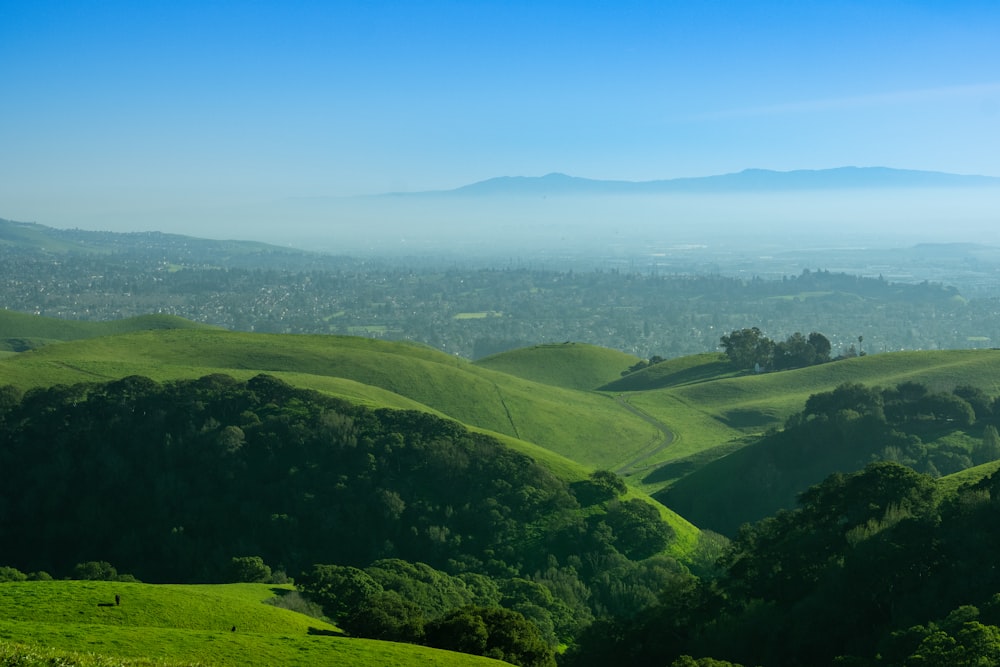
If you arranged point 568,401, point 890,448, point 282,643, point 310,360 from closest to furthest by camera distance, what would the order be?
1. point 282,643
2. point 890,448
3. point 310,360
4. point 568,401

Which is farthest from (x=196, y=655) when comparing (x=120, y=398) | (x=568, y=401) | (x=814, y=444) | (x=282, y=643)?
(x=568, y=401)

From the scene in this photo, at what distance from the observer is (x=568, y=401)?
112 m

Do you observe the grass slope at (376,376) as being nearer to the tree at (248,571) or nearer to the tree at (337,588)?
the tree at (248,571)

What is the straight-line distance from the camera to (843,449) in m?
77.2

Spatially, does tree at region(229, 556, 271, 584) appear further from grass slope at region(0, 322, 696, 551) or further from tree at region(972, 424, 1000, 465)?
tree at region(972, 424, 1000, 465)

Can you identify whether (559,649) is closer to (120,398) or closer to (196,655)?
(196,655)

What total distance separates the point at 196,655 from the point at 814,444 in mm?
65639

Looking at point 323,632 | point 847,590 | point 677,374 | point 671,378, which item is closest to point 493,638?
point 323,632

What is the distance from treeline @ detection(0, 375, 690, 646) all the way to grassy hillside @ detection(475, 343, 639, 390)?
73606 mm

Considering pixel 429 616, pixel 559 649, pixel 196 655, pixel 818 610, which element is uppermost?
pixel 196 655

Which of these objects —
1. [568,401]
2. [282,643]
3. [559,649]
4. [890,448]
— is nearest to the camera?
[282,643]

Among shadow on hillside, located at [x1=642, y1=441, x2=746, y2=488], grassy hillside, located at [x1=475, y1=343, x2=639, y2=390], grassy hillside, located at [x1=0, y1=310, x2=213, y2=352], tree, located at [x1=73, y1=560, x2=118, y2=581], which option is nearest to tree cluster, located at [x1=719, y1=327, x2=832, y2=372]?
grassy hillside, located at [x1=475, y1=343, x2=639, y2=390]

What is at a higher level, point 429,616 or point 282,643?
point 282,643

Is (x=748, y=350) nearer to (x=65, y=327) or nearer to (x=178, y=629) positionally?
(x=178, y=629)
